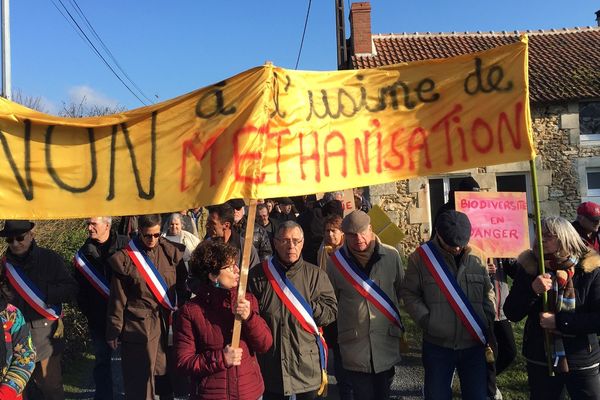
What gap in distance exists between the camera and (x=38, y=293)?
396 cm

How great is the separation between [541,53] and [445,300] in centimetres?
1446

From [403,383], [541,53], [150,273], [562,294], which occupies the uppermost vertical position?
[541,53]

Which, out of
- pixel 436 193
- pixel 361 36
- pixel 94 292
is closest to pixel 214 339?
pixel 94 292

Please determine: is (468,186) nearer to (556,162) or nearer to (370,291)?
(370,291)

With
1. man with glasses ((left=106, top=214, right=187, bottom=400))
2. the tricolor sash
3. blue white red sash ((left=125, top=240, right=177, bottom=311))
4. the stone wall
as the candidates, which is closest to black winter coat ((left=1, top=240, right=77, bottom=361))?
man with glasses ((left=106, top=214, right=187, bottom=400))

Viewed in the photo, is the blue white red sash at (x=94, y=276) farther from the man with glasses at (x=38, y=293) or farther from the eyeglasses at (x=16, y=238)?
the eyeglasses at (x=16, y=238)

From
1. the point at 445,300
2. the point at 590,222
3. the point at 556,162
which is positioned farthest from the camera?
the point at 556,162

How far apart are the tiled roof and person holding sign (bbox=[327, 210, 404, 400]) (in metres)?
11.3

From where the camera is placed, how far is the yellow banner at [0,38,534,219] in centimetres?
279

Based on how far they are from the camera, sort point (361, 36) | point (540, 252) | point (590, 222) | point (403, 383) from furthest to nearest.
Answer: point (361, 36), point (403, 383), point (590, 222), point (540, 252)

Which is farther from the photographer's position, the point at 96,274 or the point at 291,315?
the point at 96,274

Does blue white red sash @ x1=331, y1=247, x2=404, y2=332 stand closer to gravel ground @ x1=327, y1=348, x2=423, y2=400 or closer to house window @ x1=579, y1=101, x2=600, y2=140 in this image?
gravel ground @ x1=327, y1=348, x2=423, y2=400

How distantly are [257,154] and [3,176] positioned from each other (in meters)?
1.40

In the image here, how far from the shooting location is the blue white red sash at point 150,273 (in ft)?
12.9
